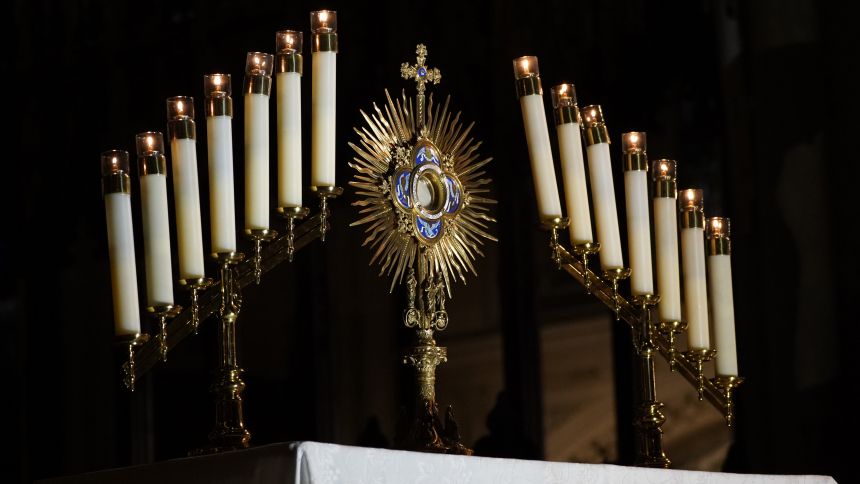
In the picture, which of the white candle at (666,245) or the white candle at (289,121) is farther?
the white candle at (666,245)

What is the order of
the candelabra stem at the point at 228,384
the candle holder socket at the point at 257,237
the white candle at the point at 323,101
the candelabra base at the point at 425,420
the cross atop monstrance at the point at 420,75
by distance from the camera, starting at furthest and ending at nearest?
the cross atop monstrance at the point at 420,75 < the candelabra base at the point at 425,420 < the white candle at the point at 323,101 < the candle holder socket at the point at 257,237 < the candelabra stem at the point at 228,384

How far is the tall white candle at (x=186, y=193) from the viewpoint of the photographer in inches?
88.2

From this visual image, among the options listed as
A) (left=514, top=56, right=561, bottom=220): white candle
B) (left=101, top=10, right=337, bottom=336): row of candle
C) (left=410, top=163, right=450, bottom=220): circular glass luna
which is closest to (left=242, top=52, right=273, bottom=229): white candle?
(left=101, top=10, right=337, bottom=336): row of candle

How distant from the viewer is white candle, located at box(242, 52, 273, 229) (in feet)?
7.54

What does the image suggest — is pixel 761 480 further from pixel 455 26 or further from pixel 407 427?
pixel 455 26

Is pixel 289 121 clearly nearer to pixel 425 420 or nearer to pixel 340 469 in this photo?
pixel 425 420

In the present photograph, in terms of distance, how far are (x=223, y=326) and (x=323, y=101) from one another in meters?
0.53

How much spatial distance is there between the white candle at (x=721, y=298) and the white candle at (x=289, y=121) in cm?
115

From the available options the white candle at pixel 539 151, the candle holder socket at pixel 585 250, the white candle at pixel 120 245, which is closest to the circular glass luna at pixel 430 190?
the white candle at pixel 539 151

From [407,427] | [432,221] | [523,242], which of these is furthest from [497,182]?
[407,427]

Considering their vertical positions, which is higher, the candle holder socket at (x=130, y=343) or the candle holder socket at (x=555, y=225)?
the candle holder socket at (x=555, y=225)

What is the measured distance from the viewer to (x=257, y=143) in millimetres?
2334

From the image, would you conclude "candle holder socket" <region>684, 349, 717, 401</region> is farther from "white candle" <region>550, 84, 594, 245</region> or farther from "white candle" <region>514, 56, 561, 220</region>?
"white candle" <region>514, 56, 561, 220</region>

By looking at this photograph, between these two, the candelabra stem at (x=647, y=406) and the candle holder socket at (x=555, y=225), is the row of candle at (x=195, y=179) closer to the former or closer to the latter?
the candle holder socket at (x=555, y=225)
